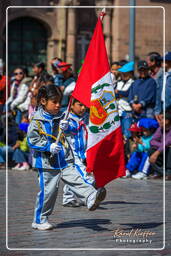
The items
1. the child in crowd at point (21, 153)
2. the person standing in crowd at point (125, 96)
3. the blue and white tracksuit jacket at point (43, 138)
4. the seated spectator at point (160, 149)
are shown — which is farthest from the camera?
the child in crowd at point (21, 153)

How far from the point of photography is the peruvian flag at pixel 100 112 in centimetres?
607

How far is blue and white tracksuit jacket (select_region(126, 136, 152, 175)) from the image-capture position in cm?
1130

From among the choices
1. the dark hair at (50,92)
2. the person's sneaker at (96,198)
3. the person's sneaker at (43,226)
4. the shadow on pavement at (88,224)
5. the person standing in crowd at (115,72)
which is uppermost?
the person standing in crowd at (115,72)

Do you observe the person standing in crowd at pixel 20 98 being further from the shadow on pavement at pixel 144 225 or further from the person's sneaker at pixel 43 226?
the person's sneaker at pixel 43 226

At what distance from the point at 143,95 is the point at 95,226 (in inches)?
204

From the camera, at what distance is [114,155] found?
6.17 metres

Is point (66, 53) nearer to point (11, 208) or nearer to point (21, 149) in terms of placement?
point (21, 149)

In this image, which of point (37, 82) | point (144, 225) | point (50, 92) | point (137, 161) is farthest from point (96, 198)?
point (37, 82)

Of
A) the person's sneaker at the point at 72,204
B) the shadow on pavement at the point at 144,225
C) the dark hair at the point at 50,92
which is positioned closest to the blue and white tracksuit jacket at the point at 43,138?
the dark hair at the point at 50,92

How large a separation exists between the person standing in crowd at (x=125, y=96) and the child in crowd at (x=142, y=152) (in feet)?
0.86

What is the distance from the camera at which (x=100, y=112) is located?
6039 millimetres

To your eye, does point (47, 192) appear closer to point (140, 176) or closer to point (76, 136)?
point (76, 136)

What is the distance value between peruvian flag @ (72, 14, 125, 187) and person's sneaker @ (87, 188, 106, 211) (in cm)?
6

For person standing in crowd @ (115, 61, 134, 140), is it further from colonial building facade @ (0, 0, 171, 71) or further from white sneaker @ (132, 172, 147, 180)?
colonial building facade @ (0, 0, 171, 71)
